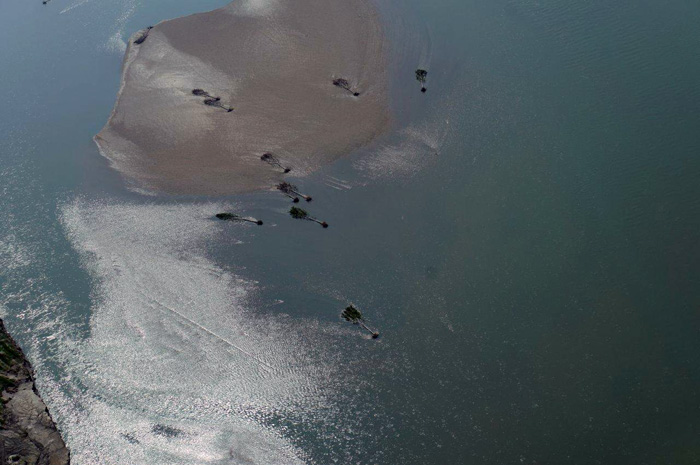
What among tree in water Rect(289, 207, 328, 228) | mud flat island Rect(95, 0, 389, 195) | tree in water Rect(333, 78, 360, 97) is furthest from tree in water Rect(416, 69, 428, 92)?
tree in water Rect(289, 207, 328, 228)

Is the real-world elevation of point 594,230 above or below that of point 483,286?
above

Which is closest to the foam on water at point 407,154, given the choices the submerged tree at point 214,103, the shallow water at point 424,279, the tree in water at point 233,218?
the shallow water at point 424,279

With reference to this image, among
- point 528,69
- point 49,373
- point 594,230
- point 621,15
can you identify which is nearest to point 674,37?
point 621,15

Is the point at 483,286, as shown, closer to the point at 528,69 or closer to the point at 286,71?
the point at 528,69

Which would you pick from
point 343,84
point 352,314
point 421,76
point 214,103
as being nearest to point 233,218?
point 352,314

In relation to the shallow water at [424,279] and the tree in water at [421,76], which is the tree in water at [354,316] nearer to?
the shallow water at [424,279]

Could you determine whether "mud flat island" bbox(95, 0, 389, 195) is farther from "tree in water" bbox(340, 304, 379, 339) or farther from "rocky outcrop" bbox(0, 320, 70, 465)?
"rocky outcrop" bbox(0, 320, 70, 465)
